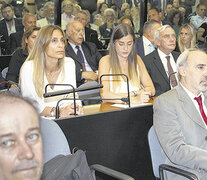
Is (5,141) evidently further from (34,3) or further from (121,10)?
(121,10)

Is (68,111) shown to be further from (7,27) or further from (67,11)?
(67,11)

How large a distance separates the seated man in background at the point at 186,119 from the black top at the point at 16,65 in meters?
2.86

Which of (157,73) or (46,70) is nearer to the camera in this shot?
(46,70)

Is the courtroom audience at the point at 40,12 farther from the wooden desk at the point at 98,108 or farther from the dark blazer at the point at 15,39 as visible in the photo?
the wooden desk at the point at 98,108

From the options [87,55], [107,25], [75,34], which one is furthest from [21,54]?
[107,25]

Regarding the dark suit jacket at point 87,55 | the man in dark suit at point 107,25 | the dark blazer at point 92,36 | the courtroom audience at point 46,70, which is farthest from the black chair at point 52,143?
the man in dark suit at point 107,25

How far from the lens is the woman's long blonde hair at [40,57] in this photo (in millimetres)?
3473

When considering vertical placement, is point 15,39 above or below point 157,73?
above

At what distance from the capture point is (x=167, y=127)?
257cm

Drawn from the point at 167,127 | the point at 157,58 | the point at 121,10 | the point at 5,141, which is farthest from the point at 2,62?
the point at 5,141

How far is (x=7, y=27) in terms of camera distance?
7.25 metres

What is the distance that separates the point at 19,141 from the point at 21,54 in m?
4.42

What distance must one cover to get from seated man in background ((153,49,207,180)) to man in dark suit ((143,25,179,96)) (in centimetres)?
148

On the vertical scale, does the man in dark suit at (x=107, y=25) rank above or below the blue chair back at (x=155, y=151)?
above
